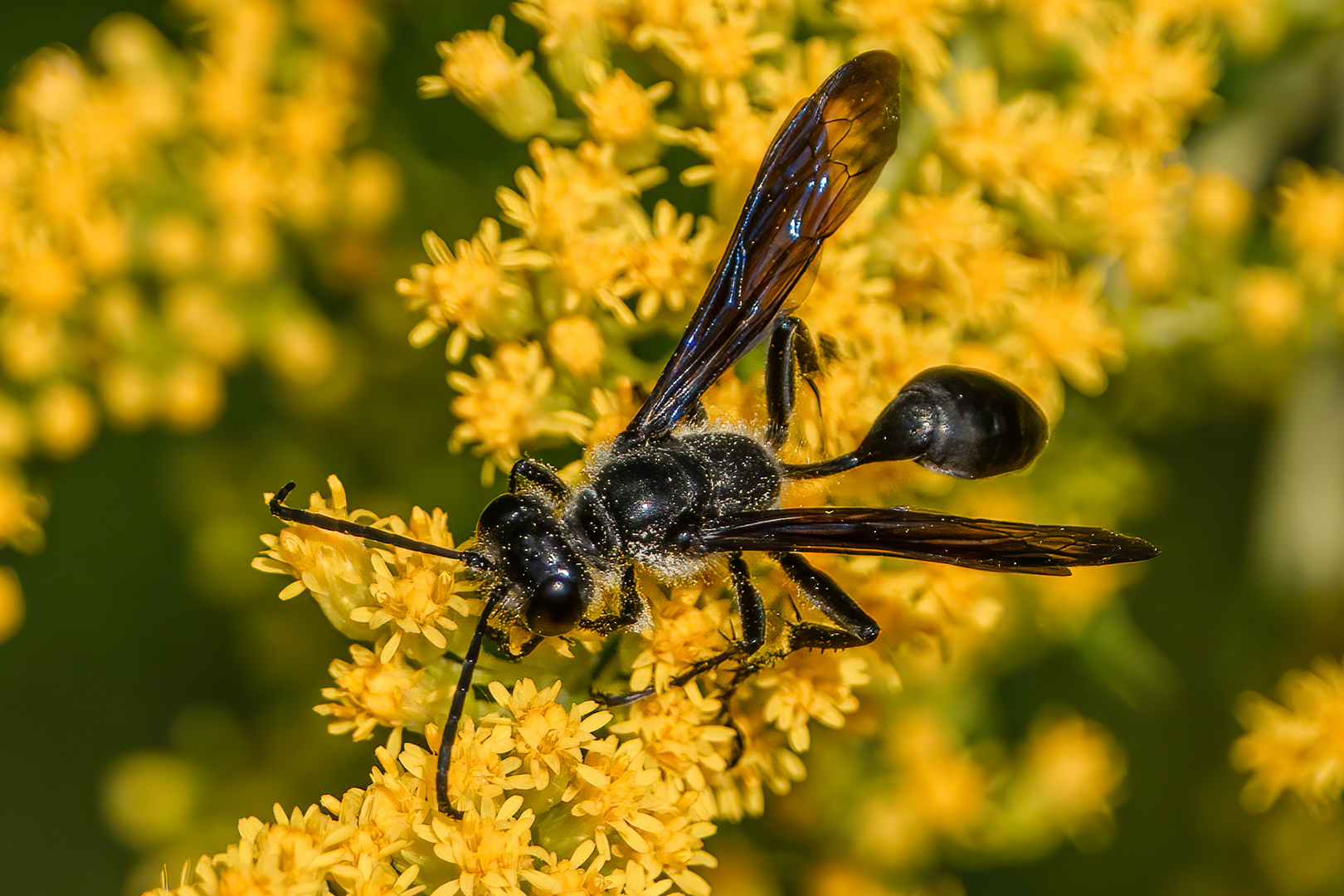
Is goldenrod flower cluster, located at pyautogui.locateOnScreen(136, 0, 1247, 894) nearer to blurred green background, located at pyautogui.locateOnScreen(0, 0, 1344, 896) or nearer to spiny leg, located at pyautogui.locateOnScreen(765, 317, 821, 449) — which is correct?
spiny leg, located at pyautogui.locateOnScreen(765, 317, 821, 449)

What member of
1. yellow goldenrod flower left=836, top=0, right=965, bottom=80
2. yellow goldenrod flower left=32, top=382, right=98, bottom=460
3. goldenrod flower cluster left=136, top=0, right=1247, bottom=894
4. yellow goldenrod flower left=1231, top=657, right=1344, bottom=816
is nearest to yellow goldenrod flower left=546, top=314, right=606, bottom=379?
goldenrod flower cluster left=136, top=0, right=1247, bottom=894

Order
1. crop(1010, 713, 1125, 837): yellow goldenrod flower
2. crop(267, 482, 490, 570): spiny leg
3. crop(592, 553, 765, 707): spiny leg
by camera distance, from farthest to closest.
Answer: crop(1010, 713, 1125, 837): yellow goldenrod flower
crop(592, 553, 765, 707): spiny leg
crop(267, 482, 490, 570): spiny leg

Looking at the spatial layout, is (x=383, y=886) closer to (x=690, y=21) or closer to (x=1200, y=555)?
(x=690, y=21)

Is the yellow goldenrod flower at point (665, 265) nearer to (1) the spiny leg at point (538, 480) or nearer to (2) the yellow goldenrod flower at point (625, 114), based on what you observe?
(2) the yellow goldenrod flower at point (625, 114)

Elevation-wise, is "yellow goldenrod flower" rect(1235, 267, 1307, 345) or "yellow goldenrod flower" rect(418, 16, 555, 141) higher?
"yellow goldenrod flower" rect(1235, 267, 1307, 345)

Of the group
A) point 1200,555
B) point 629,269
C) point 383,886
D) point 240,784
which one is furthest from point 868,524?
point 240,784

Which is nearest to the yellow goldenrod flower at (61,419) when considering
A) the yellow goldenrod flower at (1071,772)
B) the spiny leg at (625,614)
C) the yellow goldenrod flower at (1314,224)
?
the spiny leg at (625,614)

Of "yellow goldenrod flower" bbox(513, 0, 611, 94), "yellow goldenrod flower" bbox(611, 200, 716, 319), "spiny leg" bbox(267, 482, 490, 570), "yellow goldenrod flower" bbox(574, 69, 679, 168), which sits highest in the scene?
"yellow goldenrod flower" bbox(513, 0, 611, 94)
